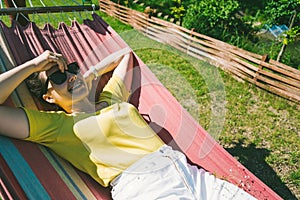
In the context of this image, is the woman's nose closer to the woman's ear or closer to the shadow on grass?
the woman's ear

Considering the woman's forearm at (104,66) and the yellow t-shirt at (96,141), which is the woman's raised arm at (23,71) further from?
the woman's forearm at (104,66)

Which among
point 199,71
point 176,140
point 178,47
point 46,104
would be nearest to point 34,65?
point 46,104

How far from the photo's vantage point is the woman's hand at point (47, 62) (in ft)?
6.18

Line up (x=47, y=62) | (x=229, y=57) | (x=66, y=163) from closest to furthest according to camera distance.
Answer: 1. (x=47, y=62)
2. (x=66, y=163)
3. (x=229, y=57)

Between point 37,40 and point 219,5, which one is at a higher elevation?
point 219,5

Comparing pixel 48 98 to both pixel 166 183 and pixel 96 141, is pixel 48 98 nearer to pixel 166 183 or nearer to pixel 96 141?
pixel 96 141

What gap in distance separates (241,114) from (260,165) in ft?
2.99

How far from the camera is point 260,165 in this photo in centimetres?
342

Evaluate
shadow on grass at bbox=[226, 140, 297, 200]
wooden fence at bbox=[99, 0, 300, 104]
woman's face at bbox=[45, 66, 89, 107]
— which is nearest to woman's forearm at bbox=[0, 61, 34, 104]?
woman's face at bbox=[45, 66, 89, 107]

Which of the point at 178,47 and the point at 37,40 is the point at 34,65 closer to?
the point at 37,40

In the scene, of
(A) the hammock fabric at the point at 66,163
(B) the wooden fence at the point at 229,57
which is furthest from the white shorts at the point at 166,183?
(B) the wooden fence at the point at 229,57


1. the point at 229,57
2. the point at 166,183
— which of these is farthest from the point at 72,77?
the point at 229,57

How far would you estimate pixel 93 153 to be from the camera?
6.50 ft

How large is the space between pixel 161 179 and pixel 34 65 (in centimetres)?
91
